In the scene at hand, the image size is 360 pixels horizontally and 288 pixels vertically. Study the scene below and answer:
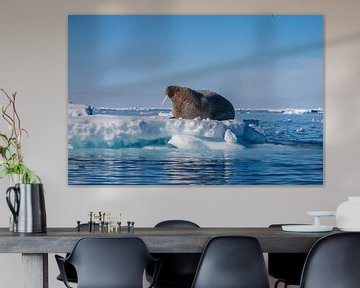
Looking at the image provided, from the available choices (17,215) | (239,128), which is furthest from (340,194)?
(17,215)

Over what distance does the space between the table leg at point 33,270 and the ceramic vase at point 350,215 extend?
159 cm

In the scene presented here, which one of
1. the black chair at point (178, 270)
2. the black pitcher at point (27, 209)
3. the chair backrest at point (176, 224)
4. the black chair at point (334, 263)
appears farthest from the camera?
the chair backrest at point (176, 224)

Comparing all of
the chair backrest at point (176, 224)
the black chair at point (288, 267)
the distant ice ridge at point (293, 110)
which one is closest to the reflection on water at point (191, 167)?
the distant ice ridge at point (293, 110)

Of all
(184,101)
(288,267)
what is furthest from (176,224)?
(184,101)

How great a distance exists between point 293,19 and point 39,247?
10.5 ft

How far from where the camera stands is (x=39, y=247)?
3.67 meters

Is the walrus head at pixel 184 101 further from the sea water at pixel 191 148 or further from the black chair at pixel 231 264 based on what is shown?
the black chair at pixel 231 264

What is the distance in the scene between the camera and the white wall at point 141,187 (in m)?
5.90

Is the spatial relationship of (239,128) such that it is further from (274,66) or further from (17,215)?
(17,215)

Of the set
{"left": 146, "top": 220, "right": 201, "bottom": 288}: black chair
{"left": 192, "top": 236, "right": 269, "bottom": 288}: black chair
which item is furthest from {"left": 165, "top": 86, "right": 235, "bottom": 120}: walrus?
{"left": 192, "top": 236, "right": 269, "bottom": 288}: black chair

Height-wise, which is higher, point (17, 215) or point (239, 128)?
point (239, 128)

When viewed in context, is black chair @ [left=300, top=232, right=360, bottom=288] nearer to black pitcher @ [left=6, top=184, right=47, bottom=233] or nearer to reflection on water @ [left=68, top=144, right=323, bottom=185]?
black pitcher @ [left=6, top=184, right=47, bottom=233]

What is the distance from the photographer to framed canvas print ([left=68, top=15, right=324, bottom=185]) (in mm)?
5934

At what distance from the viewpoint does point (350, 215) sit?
397cm
